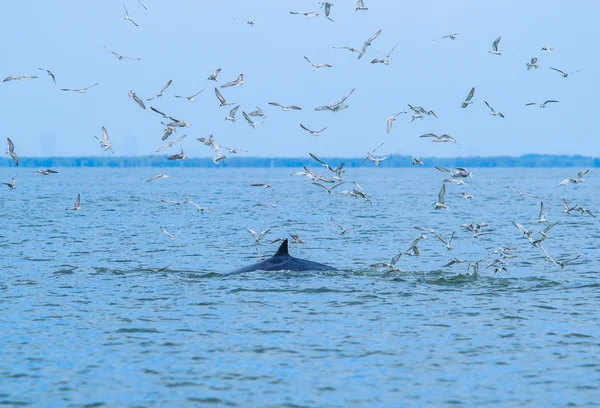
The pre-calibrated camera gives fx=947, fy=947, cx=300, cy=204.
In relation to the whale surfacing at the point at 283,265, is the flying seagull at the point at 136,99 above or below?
above

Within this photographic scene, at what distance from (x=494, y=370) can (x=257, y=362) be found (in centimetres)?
419

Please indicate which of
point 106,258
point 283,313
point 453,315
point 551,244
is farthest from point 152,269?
point 551,244

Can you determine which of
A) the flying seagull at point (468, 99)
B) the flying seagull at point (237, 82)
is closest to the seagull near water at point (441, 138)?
the flying seagull at point (468, 99)

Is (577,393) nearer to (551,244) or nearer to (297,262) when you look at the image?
(297,262)

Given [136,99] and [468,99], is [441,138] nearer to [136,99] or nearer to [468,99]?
[468,99]

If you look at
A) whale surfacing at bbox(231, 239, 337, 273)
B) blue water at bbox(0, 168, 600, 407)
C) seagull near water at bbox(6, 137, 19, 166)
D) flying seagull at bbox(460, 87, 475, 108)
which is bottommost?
blue water at bbox(0, 168, 600, 407)

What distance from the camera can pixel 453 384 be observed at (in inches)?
613

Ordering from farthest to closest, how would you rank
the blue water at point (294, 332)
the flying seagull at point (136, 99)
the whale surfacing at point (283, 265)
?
the whale surfacing at point (283, 265)
the flying seagull at point (136, 99)
the blue water at point (294, 332)

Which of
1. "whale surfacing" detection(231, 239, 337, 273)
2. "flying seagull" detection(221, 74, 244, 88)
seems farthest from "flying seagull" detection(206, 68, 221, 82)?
"whale surfacing" detection(231, 239, 337, 273)

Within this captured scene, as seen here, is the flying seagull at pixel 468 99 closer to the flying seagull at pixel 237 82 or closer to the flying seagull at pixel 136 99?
the flying seagull at pixel 237 82

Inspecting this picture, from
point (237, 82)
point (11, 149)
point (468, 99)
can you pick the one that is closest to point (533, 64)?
point (468, 99)

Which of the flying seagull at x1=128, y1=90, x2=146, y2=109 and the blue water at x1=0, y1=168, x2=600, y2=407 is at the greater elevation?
the flying seagull at x1=128, y1=90, x2=146, y2=109

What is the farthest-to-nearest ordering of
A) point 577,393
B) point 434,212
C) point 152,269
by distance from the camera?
point 434,212 < point 152,269 < point 577,393

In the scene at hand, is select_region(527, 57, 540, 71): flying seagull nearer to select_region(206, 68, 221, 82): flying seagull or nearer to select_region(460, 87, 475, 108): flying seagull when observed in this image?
select_region(460, 87, 475, 108): flying seagull
